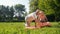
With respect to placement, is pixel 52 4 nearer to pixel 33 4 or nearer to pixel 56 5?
pixel 56 5

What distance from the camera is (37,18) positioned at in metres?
22.5

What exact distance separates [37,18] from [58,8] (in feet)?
25.1

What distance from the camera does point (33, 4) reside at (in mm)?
66438

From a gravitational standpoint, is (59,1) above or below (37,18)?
above

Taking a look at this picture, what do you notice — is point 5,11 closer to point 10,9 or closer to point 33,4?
point 10,9

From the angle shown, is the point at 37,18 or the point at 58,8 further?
the point at 58,8

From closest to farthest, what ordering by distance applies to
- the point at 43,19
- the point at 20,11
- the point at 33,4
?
the point at 43,19, the point at 33,4, the point at 20,11

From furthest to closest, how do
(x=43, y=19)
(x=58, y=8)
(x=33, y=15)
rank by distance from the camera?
(x=58, y=8) < (x=43, y=19) < (x=33, y=15)

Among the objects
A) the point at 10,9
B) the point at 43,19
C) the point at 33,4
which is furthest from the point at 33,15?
the point at 10,9

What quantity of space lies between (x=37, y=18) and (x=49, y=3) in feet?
24.8

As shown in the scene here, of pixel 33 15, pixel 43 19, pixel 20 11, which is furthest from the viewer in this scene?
pixel 20 11

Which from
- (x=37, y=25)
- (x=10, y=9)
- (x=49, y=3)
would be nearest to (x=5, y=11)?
(x=10, y=9)

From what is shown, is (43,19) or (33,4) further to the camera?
(33,4)

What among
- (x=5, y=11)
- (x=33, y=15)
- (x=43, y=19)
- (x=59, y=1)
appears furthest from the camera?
(x=5, y=11)
